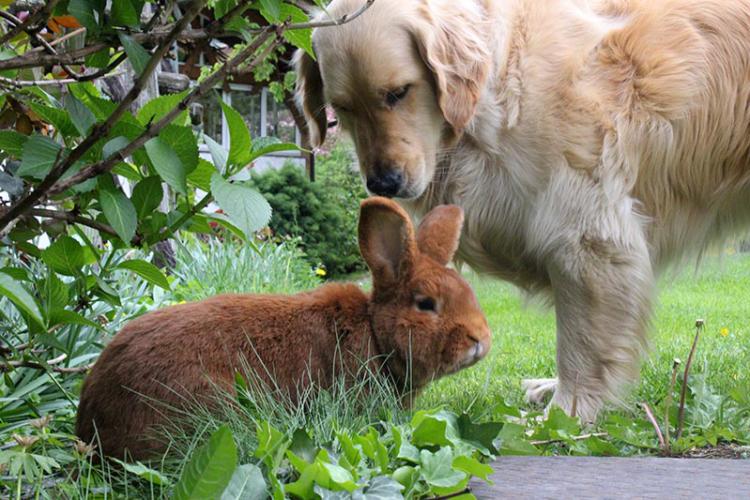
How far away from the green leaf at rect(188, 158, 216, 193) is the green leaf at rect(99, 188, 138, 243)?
180 millimetres

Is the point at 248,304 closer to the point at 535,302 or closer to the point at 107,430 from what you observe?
the point at 107,430

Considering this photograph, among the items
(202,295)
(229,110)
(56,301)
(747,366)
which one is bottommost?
(202,295)

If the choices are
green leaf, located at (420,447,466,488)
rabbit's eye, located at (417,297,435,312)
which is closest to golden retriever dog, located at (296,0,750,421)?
rabbit's eye, located at (417,297,435,312)

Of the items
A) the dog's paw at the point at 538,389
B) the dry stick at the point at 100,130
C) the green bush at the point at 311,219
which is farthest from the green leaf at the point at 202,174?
the green bush at the point at 311,219

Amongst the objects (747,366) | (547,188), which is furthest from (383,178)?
(747,366)

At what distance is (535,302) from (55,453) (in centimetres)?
261

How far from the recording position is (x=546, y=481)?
6.97 ft

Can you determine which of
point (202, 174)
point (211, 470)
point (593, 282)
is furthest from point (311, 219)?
point (211, 470)

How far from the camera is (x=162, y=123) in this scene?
177 cm

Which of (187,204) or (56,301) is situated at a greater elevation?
(187,204)

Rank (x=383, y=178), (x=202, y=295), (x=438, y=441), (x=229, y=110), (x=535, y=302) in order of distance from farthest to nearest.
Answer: (x=202, y=295), (x=535, y=302), (x=383, y=178), (x=438, y=441), (x=229, y=110)

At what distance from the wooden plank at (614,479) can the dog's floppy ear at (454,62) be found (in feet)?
5.76

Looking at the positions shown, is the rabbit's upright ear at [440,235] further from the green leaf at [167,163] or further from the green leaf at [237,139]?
the green leaf at [167,163]

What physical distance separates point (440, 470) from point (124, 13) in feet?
3.95
